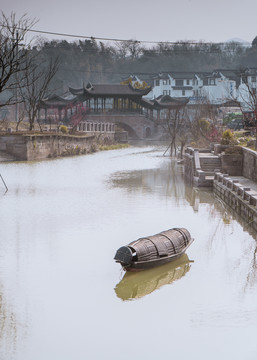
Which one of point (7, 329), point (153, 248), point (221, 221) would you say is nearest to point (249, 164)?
point (221, 221)

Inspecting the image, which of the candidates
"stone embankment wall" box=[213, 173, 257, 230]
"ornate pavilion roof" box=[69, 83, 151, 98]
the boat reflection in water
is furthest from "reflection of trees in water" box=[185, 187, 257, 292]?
"ornate pavilion roof" box=[69, 83, 151, 98]

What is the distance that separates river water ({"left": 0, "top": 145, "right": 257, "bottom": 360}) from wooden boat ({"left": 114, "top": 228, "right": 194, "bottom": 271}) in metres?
0.31

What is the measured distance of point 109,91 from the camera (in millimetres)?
90875

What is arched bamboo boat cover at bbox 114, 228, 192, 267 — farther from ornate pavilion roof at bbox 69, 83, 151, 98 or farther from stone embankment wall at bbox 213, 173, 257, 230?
ornate pavilion roof at bbox 69, 83, 151, 98

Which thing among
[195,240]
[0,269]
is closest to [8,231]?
[0,269]

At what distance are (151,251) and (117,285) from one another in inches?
55.9

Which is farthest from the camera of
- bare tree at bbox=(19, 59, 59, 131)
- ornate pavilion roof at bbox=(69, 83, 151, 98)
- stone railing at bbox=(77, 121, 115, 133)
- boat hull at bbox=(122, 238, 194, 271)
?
ornate pavilion roof at bbox=(69, 83, 151, 98)

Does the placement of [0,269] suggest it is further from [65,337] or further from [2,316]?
[65,337]

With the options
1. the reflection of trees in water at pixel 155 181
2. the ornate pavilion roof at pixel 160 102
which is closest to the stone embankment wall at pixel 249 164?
the reflection of trees in water at pixel 155 181

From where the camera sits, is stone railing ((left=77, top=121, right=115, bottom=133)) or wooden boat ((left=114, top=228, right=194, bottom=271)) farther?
stone railing ((left=77, top=121, right=115, bottom=133))

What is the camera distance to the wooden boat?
52.3 ft

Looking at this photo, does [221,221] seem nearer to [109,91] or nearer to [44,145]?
[44,145]

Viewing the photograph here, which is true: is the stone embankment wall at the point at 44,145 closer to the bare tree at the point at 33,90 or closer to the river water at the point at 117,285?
the bare tree at the point at 33,90

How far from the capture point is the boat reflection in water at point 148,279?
15.3 m
